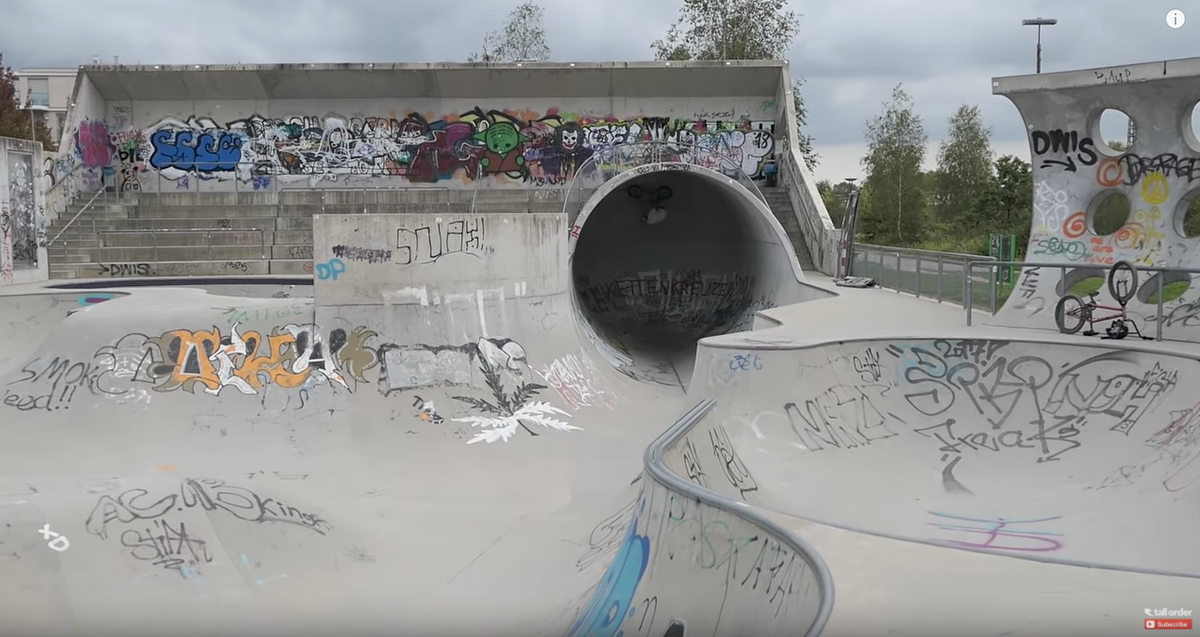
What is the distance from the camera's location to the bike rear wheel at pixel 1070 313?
499 inches

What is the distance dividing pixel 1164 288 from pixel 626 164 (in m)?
11.7

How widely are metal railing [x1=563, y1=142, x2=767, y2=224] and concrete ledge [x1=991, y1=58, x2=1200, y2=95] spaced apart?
8.88 metres

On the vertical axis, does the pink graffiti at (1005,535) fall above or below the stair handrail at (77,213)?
below

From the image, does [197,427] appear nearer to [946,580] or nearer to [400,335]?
[400,335]

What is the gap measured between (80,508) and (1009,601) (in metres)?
9.20

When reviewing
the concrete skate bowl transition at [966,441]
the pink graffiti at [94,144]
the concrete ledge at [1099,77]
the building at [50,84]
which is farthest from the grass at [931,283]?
the building at [50,84]

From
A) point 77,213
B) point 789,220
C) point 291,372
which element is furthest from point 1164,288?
point 77,213

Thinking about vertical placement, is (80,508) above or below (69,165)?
below

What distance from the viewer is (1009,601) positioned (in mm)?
4859

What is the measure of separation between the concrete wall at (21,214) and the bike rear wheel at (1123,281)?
1957 centimetres

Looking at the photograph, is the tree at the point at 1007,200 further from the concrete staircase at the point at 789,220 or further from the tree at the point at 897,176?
the concrete staircase at the point at 789,220

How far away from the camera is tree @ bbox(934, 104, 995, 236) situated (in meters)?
54.2

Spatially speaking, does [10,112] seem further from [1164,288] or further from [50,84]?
[50,84]

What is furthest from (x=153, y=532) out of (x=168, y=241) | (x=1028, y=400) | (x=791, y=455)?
(x=168, y=241)
